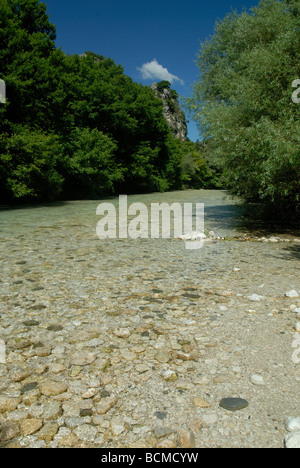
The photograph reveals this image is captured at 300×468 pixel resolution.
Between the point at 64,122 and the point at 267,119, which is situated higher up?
the point at 64,122

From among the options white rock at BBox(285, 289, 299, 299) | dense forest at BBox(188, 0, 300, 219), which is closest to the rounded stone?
white rock at BBox(285, 289, 299, 299)

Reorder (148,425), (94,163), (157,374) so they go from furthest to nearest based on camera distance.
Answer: (94,163), (157,374), (148,425)

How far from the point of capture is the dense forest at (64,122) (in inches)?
869

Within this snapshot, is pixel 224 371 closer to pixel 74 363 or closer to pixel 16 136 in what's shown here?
pixel 74 363

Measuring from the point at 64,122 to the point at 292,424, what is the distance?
31756 millimetres

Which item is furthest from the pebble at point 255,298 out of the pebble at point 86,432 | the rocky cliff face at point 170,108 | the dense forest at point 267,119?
the rocky cliff face at point 170,108

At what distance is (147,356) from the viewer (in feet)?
10.8

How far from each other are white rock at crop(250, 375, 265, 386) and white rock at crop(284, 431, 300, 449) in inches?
25.4

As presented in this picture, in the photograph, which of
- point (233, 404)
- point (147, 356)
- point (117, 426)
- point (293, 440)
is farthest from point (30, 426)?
point (293, 440)

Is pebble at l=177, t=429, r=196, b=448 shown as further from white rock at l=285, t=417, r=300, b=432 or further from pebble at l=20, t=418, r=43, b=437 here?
pebble at l=20, t=418, r=43, b=437

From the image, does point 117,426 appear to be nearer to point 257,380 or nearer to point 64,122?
point 257,380

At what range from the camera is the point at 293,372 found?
118 inches
